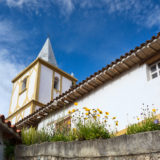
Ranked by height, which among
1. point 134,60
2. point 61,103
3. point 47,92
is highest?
point 47,92

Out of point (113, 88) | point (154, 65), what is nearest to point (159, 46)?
point (154, 65)

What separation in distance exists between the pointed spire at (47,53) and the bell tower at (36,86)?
225cm

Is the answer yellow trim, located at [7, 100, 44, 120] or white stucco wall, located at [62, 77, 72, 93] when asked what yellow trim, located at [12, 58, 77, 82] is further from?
yellow trim, located at [7, 100, 44, 120]

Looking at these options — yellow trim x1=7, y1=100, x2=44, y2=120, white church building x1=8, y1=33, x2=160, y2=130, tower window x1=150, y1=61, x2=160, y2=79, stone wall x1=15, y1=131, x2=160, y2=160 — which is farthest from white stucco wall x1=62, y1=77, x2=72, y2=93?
stone wall x1=15, y1=131, x2=160, y2=160

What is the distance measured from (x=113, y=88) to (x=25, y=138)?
149 inches

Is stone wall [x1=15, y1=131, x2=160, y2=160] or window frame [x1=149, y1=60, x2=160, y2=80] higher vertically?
window frame [x1=149, y1=60, x2=160, y2=80]

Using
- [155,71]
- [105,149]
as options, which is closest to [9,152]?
[105,149]

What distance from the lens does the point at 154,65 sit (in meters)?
8.09

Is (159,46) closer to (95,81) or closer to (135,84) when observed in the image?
(135,84)

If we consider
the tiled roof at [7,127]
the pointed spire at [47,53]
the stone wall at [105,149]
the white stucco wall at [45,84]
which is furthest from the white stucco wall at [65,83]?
the stone wall at [105,149]

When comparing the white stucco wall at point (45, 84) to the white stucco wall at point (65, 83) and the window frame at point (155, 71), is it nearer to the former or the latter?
the white stucco wall at point (65, 83)

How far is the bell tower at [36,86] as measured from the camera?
18.7 meters

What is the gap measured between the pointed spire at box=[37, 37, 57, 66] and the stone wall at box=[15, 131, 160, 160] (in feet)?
59.6

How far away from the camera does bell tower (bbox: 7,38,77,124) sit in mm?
18656
